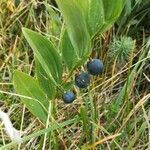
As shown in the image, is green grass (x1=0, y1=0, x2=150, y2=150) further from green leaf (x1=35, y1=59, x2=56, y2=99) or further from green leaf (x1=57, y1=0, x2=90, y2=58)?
green leaf (x1=57, y1=0, x2=90, y2=58)

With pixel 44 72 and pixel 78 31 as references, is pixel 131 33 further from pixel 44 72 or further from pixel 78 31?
pixel 78 31

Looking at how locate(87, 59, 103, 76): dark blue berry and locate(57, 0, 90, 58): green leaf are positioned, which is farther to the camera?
locate(87, 59, 103, 76): dark blue berry

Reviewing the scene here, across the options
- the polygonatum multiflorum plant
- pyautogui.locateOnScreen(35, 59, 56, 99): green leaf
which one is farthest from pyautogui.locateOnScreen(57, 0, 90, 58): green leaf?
pyautogui.locateOnScreen(35, 59, 56, 99): green leaf

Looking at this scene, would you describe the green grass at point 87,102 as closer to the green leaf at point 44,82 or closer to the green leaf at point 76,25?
the green leaf at point 44,82

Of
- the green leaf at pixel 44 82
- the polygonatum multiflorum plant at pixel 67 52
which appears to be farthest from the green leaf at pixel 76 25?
the green leaf at pixel 44 82

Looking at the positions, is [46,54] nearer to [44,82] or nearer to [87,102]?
[44,82]

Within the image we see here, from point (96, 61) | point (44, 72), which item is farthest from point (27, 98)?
point (96, 61)
